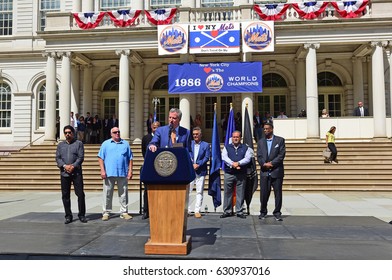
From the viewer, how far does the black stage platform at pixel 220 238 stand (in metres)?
5.27

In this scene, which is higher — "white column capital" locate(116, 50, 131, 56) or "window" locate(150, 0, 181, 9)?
"window" locate(150, 0, 181, 9)

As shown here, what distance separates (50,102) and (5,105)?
6.97 meters

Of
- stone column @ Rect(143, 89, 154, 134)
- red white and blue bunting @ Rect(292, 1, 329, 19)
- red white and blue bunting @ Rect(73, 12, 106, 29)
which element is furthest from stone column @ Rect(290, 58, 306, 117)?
red white and blue bunting @ Rect(73, 12, 106, 29)

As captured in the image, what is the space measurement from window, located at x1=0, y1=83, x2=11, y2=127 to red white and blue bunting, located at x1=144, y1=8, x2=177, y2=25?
39.8 ft

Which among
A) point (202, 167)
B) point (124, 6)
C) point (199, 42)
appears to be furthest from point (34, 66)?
point (202, 167)

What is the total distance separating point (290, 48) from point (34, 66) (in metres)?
16.8

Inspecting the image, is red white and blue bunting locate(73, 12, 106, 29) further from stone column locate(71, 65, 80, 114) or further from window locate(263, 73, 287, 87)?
window locate(263, 73, 287, 87)

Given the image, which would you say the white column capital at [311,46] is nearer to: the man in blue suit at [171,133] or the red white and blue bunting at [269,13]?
the red white and blue bunting at [269,13]

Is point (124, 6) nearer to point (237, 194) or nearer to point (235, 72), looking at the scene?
point (235, 72)

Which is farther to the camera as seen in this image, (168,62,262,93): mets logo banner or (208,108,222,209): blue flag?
(168,62,262,93): mets logo banner

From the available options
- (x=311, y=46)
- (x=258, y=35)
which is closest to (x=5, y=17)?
(x=258, y=35)

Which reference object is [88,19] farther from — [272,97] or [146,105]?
[272,97]

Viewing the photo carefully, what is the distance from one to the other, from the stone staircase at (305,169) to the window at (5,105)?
7382 mm

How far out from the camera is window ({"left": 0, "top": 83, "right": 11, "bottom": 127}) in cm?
2645
